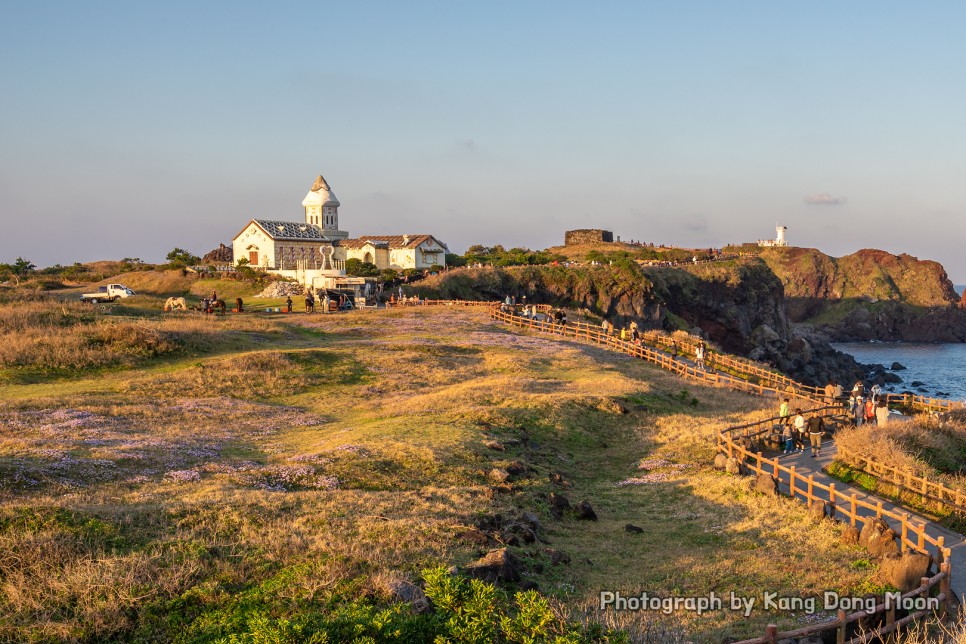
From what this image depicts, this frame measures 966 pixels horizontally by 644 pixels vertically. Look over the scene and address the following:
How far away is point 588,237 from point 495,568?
6210 inches

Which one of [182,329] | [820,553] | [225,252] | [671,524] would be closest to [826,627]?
[820,553]

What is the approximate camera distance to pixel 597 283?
9306cm

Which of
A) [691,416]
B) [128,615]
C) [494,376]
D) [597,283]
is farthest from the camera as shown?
[597,283]

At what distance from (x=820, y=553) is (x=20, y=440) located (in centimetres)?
2150

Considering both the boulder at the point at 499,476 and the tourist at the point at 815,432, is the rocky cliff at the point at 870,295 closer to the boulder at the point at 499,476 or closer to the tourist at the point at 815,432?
the tourist at the point at 815,432

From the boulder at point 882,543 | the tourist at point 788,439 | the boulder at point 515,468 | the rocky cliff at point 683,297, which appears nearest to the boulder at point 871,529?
the boulder at point 882,543

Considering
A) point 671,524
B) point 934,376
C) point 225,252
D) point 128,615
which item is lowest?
point 934,376

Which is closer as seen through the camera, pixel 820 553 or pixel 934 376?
pixel 820 553

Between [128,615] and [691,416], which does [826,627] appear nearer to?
[128,615]

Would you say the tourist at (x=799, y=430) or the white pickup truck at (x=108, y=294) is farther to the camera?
the white pickup truck at (x=108, y=294)

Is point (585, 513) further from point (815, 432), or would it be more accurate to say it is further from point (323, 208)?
point (323, 208)

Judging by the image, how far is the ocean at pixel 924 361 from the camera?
8550 cm

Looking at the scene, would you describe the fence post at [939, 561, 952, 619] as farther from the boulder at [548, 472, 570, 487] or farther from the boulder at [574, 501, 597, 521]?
the boulder at [548, 472, 570, 487]

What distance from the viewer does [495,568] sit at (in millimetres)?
12789
